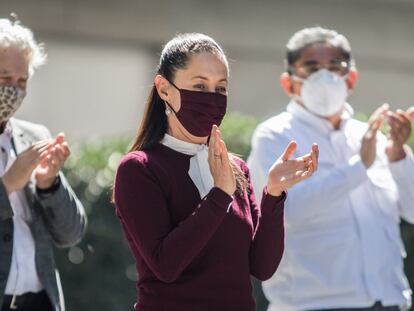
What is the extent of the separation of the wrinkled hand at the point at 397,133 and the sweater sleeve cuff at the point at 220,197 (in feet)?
5.18

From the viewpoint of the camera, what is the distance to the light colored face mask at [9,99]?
4.45 meters

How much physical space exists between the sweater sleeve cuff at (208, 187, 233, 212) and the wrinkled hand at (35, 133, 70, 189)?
3.74ft

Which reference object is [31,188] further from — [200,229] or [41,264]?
[200,229]

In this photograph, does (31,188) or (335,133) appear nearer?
(31,188)

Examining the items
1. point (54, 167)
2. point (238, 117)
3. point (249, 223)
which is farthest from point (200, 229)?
point (238, 117)

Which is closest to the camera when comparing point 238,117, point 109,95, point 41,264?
point 41,264

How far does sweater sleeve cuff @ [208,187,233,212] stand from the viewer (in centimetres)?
353

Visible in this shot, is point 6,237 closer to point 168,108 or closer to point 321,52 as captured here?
point 168,108

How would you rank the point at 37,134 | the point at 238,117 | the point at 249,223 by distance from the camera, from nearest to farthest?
the point at 249,223 < the point at 37,134 < the point at 238,117

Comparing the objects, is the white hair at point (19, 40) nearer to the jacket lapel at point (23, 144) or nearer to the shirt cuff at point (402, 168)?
the jacket lapel at point (23, 144)

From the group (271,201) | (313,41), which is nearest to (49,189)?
(271,201)

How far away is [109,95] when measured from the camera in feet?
38.6

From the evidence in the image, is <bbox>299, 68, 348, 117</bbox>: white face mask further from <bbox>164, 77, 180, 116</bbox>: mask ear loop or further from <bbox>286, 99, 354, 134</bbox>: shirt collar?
<bbox>164, 77, 180, 116</bbox>: mask ear loop

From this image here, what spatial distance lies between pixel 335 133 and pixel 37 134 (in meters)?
1.38
